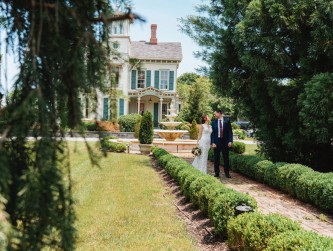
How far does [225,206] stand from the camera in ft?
17.2

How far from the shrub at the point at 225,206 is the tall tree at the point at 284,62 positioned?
4559mm

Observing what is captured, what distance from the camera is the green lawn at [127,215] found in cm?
489

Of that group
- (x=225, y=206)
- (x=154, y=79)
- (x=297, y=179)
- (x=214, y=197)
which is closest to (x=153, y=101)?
(x=154, y=79)

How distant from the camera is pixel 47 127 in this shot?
143 centimetres

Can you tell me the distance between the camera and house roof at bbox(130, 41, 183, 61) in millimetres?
35406

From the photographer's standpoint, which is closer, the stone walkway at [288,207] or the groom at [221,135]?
the stone walkway at [288,207]

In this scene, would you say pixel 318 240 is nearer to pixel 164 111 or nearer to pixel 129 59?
pixel 129 59

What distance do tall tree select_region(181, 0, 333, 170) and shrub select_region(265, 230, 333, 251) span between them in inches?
231

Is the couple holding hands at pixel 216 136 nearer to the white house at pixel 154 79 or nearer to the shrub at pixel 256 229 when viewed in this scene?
the shrub at pixel 256 229

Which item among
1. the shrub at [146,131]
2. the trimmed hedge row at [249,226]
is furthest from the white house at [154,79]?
the trimmed hedge row at [249,226]

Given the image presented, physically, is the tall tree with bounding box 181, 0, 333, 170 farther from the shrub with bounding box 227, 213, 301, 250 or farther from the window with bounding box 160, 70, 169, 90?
the window with bounding box 160, 70, 169, 90

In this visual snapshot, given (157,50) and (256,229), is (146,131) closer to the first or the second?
(256,229)

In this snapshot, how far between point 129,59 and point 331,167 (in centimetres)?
1032

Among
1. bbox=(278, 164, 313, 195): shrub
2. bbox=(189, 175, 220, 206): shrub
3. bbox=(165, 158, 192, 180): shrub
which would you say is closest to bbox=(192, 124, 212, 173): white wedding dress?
bbox=(165, 158, 192, 180): shrub
